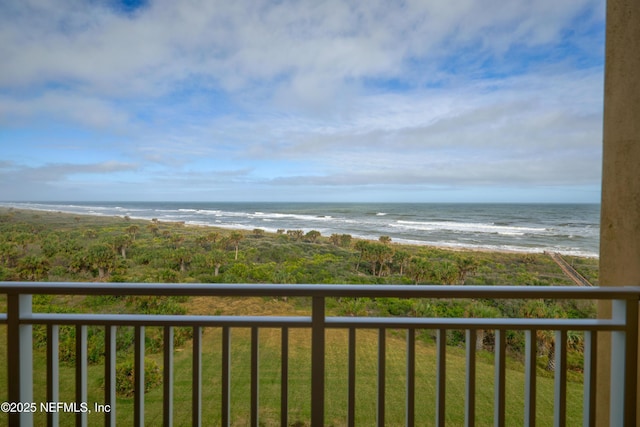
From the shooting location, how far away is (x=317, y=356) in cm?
125

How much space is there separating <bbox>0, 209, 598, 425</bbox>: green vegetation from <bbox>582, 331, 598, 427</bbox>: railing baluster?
15.7 inches

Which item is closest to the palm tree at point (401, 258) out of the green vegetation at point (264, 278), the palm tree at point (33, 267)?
the green vegetation at point (264, 278)

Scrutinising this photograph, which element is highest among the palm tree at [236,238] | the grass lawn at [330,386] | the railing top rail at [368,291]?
the palm tree at [236,238]

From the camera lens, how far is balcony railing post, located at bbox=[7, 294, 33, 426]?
125 centimetres

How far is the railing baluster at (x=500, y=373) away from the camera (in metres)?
1.25

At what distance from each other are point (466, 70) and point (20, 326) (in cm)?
331

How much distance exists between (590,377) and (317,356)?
3.83ft

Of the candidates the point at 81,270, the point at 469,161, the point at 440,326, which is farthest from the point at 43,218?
the point at 469,161

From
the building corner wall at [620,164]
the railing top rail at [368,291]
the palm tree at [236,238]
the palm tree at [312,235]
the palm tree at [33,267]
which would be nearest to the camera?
the railing top rail at [368,291]

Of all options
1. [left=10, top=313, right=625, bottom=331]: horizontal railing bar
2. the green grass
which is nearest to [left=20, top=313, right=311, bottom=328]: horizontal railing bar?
[left=10, top=313, right=625, bottom=331]: horizontal railing bar

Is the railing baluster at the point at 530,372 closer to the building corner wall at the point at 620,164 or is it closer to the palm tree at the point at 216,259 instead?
the building corner wall at the point at 620,164

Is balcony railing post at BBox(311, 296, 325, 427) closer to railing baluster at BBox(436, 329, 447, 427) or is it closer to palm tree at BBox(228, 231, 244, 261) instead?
railing baluster at BBox(436, 329, 447, 427)

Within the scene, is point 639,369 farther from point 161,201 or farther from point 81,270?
point 161,201

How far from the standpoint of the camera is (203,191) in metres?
3.93
